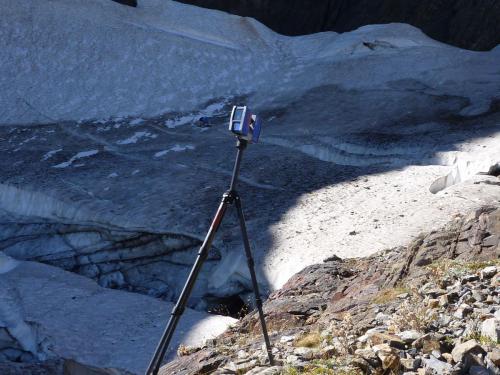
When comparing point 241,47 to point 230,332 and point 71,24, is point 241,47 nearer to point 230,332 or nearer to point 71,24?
point 71,24

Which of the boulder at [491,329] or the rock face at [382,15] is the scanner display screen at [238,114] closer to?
the boulder at [491,329]

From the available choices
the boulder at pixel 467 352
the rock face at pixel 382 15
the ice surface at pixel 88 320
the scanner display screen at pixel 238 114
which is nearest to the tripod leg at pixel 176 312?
the scanner display screen at pixel 238 114

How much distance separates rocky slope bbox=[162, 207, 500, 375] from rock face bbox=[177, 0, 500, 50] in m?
17.1

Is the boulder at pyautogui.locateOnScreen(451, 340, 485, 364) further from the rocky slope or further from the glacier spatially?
the glacier

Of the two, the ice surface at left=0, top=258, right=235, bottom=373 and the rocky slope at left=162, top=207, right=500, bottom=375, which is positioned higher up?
the rocky slope at left=162, top=207, right=500, bottom=375

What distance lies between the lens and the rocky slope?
488 cm

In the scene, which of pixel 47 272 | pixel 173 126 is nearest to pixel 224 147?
pixel 173 126

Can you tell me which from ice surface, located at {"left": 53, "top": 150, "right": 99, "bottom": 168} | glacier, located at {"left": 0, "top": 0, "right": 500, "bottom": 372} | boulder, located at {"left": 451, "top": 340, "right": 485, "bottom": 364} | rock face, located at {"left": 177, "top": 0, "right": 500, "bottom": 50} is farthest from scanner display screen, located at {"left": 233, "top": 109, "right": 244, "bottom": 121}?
rock face, located at {"left": 177, "top": 0, "right": 500, "bottom": 50}

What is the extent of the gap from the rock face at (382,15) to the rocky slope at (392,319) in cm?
1715

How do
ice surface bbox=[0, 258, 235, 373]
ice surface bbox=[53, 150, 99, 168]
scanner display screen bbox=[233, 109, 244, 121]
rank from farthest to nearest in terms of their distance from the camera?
ice surface bbox=[53, 150, 99, 168], ice surface bbox=[0, 258, 235, 373], scanner display screen bbox=[233, 109, 244, 121]

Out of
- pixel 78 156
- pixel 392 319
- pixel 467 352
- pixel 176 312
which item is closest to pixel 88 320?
pixel 176 312

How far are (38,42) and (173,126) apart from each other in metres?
5.99

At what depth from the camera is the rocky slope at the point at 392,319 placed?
4883 mm

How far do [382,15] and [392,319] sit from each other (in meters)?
21.3
